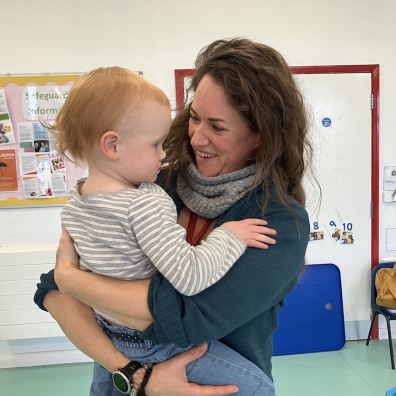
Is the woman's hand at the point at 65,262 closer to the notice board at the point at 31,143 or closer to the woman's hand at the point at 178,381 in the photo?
the woman's hand at the point at 178,381

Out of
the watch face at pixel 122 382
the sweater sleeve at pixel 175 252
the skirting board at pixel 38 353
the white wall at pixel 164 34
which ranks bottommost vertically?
the skirting board at pixel 38 353

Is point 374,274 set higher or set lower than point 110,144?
lower

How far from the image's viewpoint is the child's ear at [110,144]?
894 mm

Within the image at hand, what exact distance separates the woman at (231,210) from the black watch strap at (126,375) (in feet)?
0.14

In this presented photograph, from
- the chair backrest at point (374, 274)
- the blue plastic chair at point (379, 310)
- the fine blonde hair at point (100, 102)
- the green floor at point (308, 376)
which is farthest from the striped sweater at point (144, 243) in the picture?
the chair backrest at point (374, 274)

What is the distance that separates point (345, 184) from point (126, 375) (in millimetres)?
2664

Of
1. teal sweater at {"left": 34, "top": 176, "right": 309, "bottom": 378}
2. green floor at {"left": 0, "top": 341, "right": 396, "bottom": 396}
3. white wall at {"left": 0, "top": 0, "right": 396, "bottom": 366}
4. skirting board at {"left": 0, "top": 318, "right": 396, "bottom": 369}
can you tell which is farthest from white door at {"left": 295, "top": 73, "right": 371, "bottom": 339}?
teal sweater at {"left": 34, "top": 176, "right": 309, "bottom": 378}

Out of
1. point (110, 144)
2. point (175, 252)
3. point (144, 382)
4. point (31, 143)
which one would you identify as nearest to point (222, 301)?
point (175, 252)

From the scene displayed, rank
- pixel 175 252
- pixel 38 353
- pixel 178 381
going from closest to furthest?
pixel 175 252 → pixel 178 381 → pixel 38 353

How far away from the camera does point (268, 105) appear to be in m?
1.01

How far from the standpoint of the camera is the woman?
2.84 feet

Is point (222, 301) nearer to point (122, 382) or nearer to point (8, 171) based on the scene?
point (122, 382)

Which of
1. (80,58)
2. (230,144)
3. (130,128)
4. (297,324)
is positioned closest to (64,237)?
(130,128)

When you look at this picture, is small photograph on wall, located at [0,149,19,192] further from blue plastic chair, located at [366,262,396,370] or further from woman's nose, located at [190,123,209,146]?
blue plastic chair, located at [366,262,396,370]
